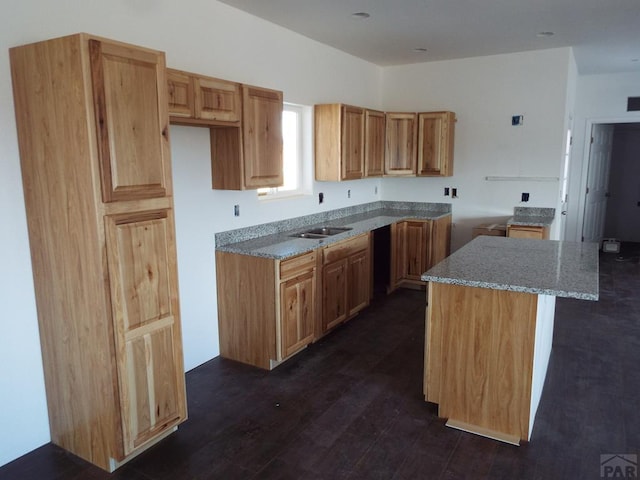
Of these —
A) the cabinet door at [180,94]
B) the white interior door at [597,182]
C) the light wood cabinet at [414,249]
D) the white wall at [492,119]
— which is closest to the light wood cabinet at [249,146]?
the cabinet door at [180,94]

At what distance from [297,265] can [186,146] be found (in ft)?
3.79

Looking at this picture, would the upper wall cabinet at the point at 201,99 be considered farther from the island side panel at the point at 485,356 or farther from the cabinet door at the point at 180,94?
the island side panel at the point at 485,356

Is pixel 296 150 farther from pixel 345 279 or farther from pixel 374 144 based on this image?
pixel 345 279

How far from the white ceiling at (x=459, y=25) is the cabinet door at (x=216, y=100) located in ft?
2.56

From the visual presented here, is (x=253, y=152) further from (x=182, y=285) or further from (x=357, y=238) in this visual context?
(x=357, y=238)

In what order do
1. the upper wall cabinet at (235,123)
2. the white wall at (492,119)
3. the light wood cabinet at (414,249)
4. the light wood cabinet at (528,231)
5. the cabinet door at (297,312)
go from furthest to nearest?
the light wood cabinet at (414,249)
the white wall at (492,119)
the light wood cabinet at (528,231)
the cabinet door at (297,312)
the upper wall cabinet at (235,123)

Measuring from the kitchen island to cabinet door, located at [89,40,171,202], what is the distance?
5.16ft

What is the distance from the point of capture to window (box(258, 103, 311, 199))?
15.3 feet

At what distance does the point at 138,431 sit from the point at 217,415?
0.56 metres

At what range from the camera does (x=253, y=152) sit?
3.48 metres

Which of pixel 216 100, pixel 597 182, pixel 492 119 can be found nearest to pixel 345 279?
pixel 216 100

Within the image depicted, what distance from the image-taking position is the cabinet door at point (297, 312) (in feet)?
11.5

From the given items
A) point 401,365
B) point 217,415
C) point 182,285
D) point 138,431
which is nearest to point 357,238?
point 401,365

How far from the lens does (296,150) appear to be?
4742mm
